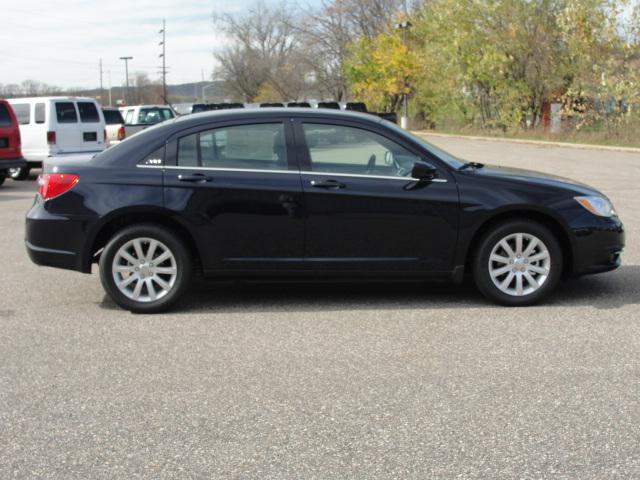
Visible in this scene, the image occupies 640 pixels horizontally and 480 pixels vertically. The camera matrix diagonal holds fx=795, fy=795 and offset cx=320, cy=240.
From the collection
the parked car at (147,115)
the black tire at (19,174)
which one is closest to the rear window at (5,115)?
the black tire at (19,174)

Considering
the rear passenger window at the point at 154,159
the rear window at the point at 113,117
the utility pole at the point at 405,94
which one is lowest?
the rear passenger window at the point at 154,159

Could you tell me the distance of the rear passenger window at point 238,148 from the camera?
6531 mm

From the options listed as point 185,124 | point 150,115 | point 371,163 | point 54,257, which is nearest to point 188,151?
point 185,124

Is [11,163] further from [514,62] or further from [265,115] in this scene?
[514,62]

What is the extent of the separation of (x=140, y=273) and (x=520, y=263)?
10.2 ft

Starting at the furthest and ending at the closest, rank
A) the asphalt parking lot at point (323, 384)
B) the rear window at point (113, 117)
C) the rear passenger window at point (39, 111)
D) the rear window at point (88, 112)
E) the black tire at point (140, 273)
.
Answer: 1. the rear window at point (113, 117)
2. the rear window at point (88, 112)
3. the rear passenger window at point (39, 111)
4. the black tire at point (140, 273)
5. the asphalt parking lot at point (323, 384)

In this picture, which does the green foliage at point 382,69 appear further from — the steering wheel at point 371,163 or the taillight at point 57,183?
the taillight at point 57,183

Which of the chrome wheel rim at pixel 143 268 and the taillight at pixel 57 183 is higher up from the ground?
the taillight at pixel 57 183

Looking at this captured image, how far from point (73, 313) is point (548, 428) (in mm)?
4080

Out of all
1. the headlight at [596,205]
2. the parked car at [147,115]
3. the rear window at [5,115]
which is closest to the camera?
the headlight at [596,205]

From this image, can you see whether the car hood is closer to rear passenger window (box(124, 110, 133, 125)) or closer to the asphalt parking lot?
the asphalt parking lot

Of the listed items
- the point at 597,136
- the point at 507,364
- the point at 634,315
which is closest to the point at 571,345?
the point at 507,364

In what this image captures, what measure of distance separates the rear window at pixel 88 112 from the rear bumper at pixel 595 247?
15275mm

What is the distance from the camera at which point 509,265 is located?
6.54 metres
